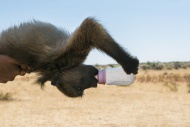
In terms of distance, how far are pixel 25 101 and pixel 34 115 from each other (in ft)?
14.8

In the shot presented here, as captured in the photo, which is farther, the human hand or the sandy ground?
the sandy ground

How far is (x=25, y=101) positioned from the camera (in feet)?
64.2

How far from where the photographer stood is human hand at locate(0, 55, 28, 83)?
3637 millimetres

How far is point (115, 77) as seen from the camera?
3.17 meters

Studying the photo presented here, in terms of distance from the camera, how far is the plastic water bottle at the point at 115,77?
311cm

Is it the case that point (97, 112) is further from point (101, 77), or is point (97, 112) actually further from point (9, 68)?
point (101, 77)

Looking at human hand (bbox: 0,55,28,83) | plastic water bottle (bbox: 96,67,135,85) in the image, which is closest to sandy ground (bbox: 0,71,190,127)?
human hand (bbox: 0,55,28,83)

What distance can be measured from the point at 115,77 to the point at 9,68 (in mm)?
1031

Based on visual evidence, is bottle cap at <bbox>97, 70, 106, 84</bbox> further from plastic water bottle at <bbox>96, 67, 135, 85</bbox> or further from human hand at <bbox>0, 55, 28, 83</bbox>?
human hand at <bbox>0, 55, 28, 83</bbox>

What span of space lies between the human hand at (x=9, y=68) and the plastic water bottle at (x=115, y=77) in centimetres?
80

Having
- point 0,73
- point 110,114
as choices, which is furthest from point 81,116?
point 0,73

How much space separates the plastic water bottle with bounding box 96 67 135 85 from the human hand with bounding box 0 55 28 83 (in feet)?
2.62

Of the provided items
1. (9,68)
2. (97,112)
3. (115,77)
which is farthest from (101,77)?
(97,112)

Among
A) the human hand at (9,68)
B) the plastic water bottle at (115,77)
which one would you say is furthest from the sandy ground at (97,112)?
the plastic water bottle at (115,77)
